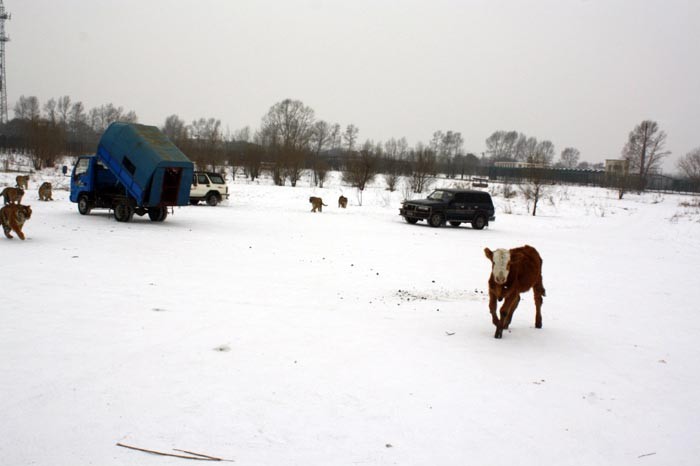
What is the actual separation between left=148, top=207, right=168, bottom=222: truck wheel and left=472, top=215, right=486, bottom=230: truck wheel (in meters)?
13.9

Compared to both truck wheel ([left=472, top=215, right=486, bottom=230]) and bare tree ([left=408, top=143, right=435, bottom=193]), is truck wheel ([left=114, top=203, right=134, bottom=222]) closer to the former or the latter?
truck wheel ([left=472, top=215, right=486, bottom=230])

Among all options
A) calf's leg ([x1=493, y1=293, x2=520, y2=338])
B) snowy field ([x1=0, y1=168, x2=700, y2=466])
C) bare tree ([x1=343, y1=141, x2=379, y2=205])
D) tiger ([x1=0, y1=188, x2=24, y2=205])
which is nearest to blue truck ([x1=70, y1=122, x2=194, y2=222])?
tiger ([x1=0, y1=188, x2=24, y2=205])

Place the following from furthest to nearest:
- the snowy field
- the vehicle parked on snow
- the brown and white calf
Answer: the vehicle parked on snow < the brown and white calf < the snowy field

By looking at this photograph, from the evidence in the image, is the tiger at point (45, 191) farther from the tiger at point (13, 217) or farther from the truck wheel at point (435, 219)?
the truck wheel at point (435, 219)

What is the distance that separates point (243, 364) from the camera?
17.3 ft

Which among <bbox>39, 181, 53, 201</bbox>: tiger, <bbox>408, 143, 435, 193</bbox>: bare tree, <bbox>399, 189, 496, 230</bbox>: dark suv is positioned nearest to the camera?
<bbox>39, 181, 53, 201</bbox>: tiger

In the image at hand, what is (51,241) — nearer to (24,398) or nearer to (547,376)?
(24,398)

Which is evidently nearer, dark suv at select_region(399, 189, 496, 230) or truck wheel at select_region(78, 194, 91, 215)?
truck wheel at select_region(78, 194, 91, 215)

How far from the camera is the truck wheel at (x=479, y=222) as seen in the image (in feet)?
76.0

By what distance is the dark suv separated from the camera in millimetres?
22312

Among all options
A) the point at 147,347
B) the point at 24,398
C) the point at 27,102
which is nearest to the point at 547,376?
the point at 147,347

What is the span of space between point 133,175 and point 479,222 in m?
Result: 15.3

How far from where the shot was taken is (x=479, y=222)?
76.3 ft

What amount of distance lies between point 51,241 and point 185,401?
9822mm
